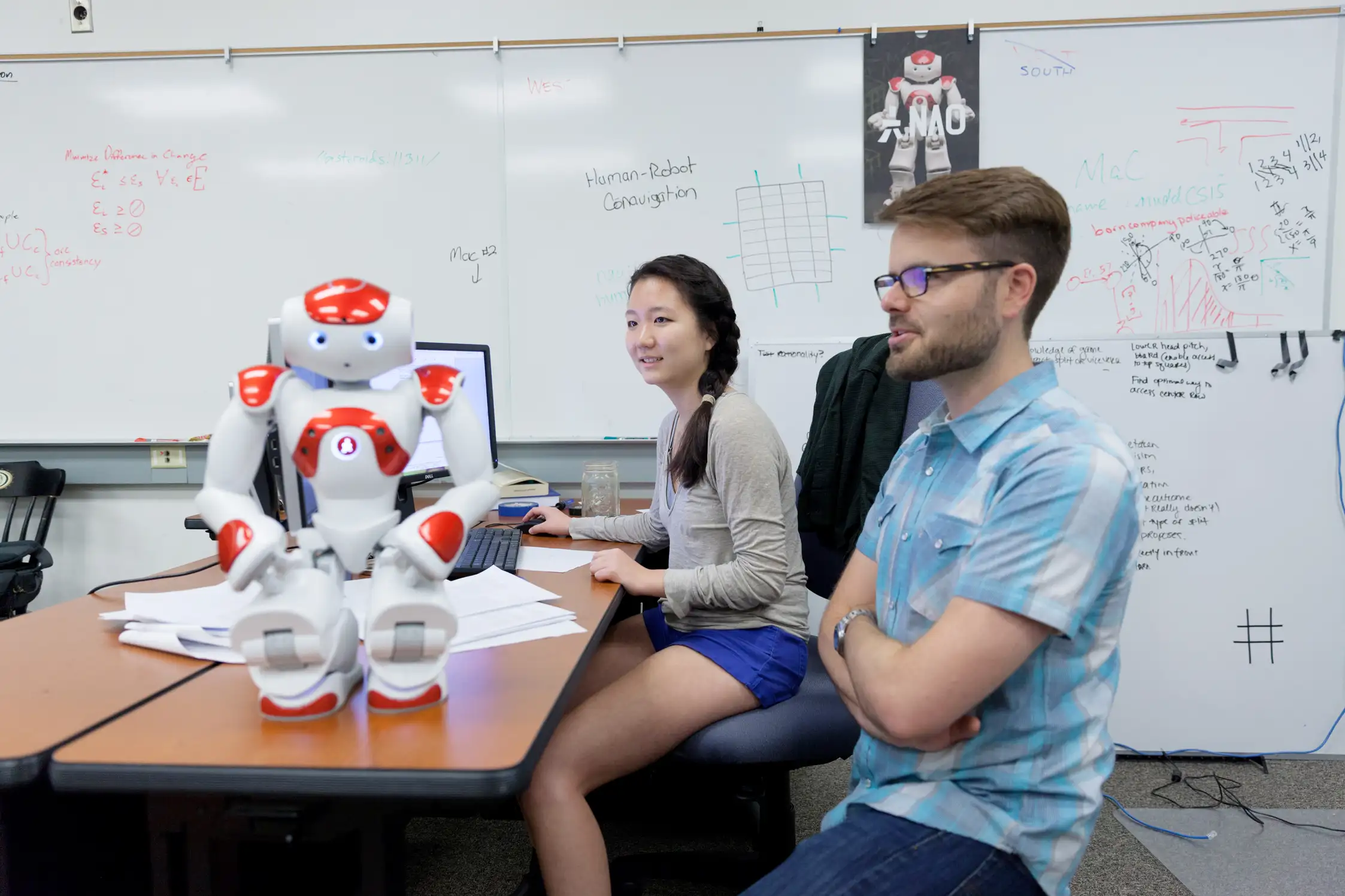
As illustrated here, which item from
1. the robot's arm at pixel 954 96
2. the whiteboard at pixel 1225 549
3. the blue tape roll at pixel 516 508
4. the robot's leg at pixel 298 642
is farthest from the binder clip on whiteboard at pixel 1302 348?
the robot's leg at pixel 298 642

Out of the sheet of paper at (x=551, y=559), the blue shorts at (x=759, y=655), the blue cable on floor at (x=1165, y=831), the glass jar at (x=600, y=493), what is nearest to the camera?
the blue shorts at (x=759, y=655)

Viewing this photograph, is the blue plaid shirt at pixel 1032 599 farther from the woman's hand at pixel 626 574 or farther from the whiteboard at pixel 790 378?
the whiteboard at pixel 790 378

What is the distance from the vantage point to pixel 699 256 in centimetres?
236

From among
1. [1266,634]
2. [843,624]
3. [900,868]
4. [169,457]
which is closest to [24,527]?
[169,457]

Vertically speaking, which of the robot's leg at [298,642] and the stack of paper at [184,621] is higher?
the robot's leg at [298,642]

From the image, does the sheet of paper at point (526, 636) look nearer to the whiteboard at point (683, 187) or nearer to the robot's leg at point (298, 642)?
the robot's leg at point (298, 642)

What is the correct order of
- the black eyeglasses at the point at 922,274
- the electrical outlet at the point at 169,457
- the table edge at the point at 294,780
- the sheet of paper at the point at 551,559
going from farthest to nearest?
the electrical outlet at the point at 169,457, the sheet of paper at the point at 551,559, the black eyeglasses at the point at 922,274, the table edge at the point at 294,780

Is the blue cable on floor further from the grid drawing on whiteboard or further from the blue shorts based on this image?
the grid drawing on whiteboard

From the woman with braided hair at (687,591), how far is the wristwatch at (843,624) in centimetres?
25

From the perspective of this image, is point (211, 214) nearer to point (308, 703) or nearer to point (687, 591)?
point (687, 591)

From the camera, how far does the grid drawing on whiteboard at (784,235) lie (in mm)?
2318

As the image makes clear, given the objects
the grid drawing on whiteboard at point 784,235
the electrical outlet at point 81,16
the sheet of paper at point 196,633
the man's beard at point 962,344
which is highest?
the electrical outlet at point 81,16

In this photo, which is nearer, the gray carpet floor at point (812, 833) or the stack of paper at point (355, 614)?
the stack of paper at point (355, 614)

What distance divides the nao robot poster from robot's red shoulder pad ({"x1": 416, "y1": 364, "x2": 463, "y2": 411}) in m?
1.74
